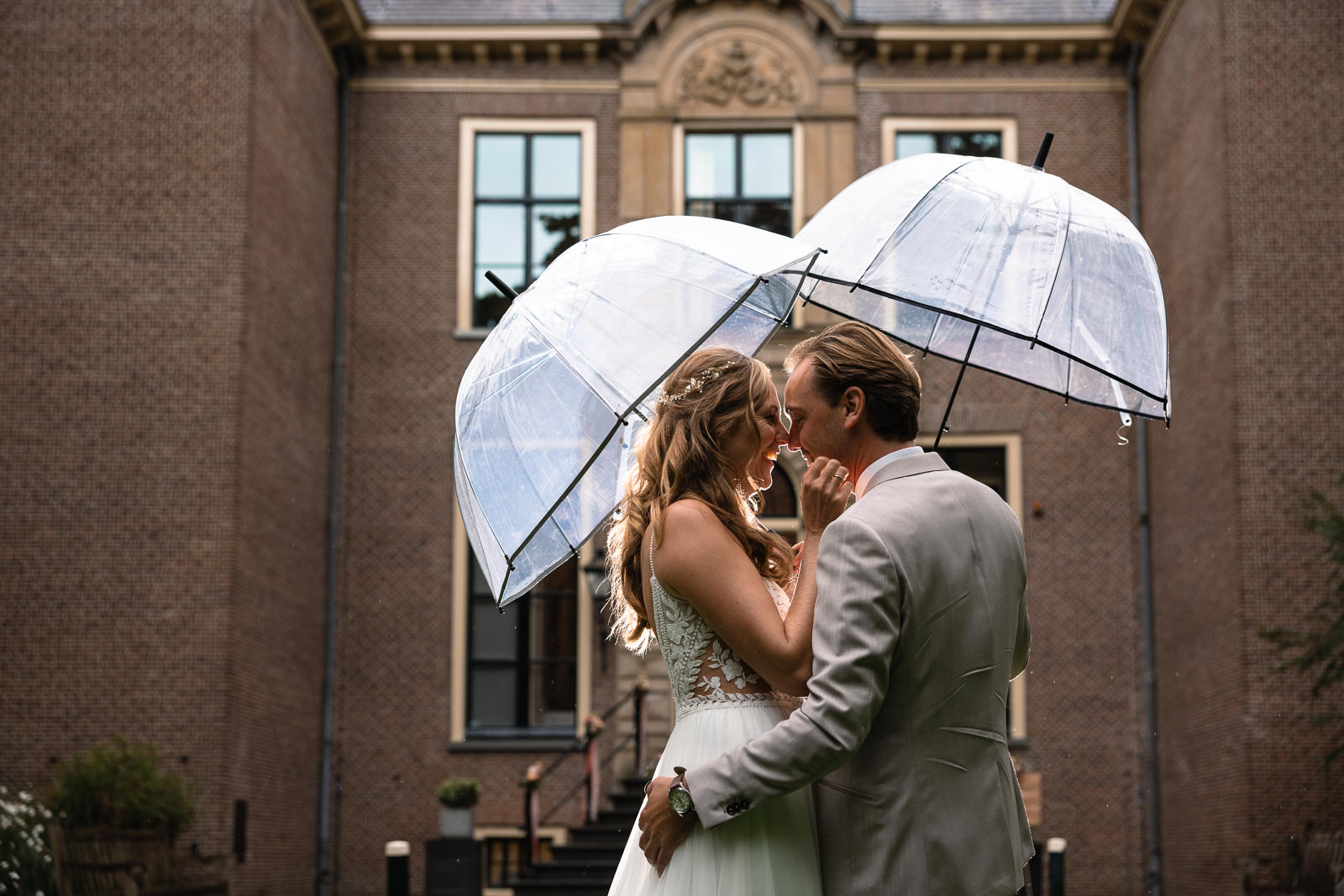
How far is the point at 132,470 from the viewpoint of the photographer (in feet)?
46.1

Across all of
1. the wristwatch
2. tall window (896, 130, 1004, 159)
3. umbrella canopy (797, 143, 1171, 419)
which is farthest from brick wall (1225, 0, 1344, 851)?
the wristwatch

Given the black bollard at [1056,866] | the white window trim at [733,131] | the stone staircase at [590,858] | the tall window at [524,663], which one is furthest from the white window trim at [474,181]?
the black bollard at [1056,866]

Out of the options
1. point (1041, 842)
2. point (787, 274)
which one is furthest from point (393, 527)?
point (787, 274)

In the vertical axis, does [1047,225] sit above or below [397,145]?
below

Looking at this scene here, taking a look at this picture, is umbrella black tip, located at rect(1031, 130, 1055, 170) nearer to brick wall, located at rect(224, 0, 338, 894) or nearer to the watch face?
the watch face

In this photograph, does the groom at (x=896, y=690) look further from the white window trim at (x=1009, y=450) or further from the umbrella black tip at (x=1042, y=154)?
the white window trim at (x=1009, y=450)

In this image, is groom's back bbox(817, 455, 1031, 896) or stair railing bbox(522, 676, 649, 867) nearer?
groom's back bbox(817, 455, 1031, 896)

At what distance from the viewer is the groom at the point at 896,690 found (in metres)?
2.92

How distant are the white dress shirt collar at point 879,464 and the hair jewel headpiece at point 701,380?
1.47 feet

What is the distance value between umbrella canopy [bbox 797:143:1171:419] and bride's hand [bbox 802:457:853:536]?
1030 millimetres

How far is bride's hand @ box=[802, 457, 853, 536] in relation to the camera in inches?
126

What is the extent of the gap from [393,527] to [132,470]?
386cm

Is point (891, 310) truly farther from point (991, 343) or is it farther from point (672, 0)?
point (672, 0)

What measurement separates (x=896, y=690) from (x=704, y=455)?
73 cm
